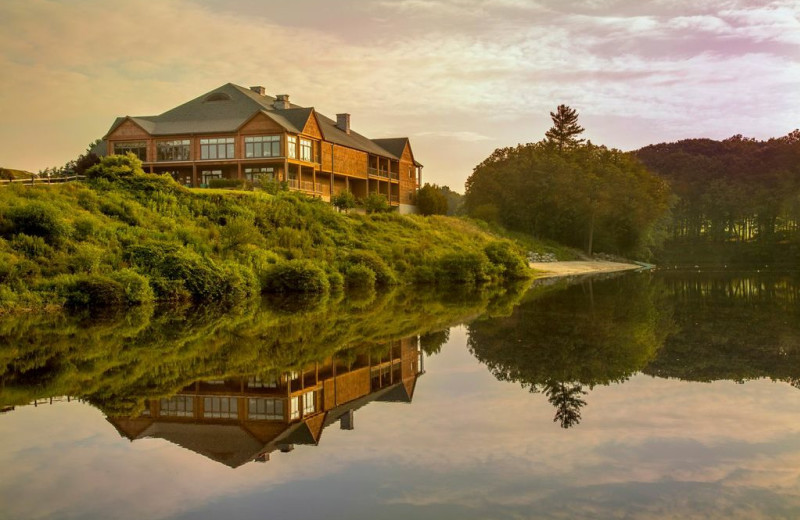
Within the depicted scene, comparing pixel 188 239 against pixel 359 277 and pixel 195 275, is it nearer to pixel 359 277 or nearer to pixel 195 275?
pixel 195 275

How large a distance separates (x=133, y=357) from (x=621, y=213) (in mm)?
65892

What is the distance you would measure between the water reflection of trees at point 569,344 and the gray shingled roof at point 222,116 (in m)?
36.1

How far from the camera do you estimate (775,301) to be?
28.4m

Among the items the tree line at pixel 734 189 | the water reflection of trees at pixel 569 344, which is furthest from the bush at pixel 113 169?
the tree line at pixel 734 189

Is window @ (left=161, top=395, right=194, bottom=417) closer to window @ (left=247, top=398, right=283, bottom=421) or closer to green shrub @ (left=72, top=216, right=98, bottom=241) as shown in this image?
window @ (left=247, top=398, right=283, bottom=421)

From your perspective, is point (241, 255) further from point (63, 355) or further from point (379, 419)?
point (379, 419)

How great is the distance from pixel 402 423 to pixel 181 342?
29.5 ft

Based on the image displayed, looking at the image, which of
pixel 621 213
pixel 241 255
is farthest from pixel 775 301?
pixel 621 213

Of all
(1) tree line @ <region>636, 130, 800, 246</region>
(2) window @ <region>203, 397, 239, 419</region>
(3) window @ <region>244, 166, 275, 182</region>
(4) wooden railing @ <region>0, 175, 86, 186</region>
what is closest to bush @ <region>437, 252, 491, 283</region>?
(3) window @ <region>244, 166, 275, 182</region>

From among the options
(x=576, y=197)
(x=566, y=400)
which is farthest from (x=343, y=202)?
(x=566, y=400)

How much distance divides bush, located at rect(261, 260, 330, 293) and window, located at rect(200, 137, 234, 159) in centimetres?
2570

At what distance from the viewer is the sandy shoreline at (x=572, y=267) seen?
179ft

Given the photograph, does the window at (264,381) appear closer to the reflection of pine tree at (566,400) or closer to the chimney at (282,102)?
the reflection of pine tree at (566,400)

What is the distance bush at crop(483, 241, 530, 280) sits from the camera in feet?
154
